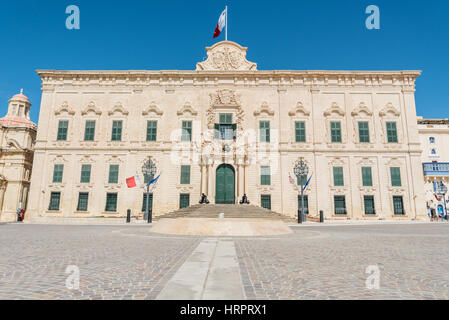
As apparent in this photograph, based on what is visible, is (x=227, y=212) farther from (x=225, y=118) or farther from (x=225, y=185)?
(x=225, y=118)

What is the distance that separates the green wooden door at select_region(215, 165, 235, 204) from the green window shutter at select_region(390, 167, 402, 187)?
571 inches

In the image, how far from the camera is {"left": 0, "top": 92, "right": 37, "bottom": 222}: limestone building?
28.2 metres

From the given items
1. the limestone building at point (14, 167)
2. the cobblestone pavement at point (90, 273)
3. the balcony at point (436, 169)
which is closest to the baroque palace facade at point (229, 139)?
the limestone building at point (14, 167)

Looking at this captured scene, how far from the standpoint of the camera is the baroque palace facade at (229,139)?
1013 inches

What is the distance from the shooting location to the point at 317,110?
27.3 meters

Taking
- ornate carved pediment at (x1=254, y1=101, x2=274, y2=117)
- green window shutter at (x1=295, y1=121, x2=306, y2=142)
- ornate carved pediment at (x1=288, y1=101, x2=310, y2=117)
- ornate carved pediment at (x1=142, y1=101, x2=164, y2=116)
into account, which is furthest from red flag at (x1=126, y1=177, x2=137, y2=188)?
ornate carved pediment at (x1=288, y1=101, x2=310, y2=117)

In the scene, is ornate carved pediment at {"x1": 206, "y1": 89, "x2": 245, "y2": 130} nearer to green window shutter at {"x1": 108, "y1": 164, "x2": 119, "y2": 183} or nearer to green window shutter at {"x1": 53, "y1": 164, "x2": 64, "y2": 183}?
green window shutter at {"x1": 108, "y1": 164, "x2": 119, "y2": 183}

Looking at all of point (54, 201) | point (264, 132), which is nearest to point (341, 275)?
point (264, 132)

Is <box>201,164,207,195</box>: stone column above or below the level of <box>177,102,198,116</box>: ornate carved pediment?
below

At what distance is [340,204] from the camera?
25.7 m

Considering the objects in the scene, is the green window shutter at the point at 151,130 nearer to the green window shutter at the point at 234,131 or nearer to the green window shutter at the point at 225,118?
the green window shutter at the point at 225,118

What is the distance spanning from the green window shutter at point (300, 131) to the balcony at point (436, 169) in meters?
23.1
